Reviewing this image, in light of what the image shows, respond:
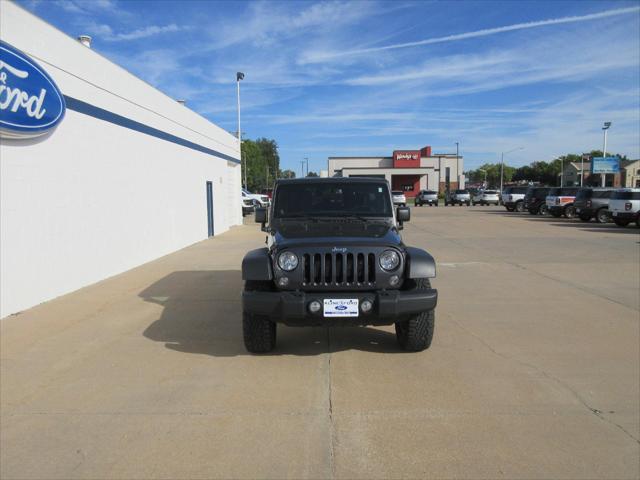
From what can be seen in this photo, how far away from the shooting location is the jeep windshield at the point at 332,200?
616 cm

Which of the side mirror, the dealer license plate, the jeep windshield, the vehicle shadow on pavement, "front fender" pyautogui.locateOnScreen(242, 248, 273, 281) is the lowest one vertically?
the vehicle shadow on pavement

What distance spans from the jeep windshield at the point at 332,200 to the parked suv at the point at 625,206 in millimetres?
18923

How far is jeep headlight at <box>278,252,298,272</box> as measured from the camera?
4867mm

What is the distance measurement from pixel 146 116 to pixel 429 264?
34.4 feet

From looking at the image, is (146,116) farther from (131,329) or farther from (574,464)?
(574,464)

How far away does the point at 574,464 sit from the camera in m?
3.29

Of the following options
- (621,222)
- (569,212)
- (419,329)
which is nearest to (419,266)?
(419,329)

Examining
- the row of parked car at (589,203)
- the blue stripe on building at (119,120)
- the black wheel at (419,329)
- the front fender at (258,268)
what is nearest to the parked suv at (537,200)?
the row of parked car at (589,203)

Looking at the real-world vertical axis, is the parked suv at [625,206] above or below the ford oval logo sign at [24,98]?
below

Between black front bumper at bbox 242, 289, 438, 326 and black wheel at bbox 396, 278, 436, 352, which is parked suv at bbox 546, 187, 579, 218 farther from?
black front bumper at bbox 242, 289, 438, 326

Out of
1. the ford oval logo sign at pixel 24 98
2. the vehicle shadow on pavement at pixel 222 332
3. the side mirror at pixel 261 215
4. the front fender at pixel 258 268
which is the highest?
the ford oval logo sign at pixel 24 98

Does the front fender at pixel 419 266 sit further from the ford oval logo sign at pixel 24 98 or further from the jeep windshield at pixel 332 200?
the ford oval logo sign at pixel 24 98

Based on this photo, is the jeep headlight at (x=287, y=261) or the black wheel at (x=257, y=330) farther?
the black wheel at (x=257, y=330)

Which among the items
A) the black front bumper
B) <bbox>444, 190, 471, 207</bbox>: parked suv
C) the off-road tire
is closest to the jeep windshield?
the black front bumper
